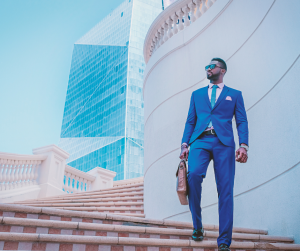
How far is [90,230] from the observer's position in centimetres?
257

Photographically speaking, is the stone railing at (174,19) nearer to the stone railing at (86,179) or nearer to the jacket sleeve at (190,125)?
the jacket sleeve at (190,125)

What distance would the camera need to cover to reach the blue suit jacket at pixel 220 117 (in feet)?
7.99

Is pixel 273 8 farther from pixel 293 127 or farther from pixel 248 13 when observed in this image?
pixel 293 127

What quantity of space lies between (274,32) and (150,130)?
2.92 m

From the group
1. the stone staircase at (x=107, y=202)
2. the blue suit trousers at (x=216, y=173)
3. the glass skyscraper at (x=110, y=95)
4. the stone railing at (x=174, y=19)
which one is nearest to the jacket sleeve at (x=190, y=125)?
the blue suit trousers at (x=216, y=173)

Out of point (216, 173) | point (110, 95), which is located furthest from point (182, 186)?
point (110, 95)

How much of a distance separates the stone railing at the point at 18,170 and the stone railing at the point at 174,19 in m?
3.83

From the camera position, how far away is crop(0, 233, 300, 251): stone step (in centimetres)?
203

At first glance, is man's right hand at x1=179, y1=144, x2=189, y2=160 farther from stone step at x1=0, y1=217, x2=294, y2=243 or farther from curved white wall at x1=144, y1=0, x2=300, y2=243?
curved white wall at x1=144, y1=0, x2=300, y2=243

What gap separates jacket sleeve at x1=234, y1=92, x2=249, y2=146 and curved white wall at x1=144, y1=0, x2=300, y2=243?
3.38 ft

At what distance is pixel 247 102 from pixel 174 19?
2905 millimetres

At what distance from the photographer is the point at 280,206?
3320mm

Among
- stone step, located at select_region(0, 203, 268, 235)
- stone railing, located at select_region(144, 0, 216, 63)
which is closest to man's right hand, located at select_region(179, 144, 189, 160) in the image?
stone step, located at select_region(0, 203, 268, 235)

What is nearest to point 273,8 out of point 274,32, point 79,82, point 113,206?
point 274,32
